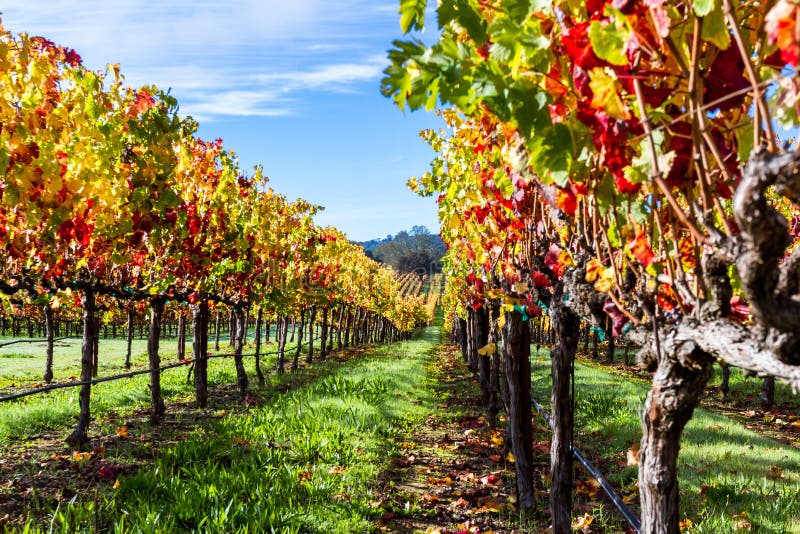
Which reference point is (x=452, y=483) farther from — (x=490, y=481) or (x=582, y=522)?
(x=582, y=522)

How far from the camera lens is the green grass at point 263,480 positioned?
439 centimetres

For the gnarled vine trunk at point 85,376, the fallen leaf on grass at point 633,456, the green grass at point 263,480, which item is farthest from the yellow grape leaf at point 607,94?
the gnarled vine trunk at point 85,376

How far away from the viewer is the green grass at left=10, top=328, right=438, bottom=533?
439cm

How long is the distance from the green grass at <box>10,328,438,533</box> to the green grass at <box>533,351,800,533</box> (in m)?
2.79

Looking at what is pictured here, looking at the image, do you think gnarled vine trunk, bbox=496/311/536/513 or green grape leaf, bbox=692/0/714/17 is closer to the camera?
green grape leaf, bbox=692/0/714/17

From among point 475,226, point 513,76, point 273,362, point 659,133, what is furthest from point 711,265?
point 273,362

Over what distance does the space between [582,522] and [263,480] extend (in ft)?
10.4

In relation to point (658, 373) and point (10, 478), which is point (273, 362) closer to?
point (10, 478)

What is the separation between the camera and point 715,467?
6.53 metres

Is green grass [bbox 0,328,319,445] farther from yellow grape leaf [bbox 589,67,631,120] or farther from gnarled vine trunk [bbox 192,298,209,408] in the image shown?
yellow grape leaf [bbox 589,67,631,120]

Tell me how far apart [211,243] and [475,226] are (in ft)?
20.7

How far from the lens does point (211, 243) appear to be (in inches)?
390

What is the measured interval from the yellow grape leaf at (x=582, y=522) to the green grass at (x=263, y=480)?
1.97 metres

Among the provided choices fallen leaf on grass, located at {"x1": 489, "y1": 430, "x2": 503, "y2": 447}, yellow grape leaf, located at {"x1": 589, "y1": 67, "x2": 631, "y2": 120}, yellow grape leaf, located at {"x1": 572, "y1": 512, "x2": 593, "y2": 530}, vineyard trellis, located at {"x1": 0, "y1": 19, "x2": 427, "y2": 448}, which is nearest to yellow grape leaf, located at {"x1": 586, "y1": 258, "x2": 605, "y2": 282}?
yellow grape leaf, located at {"x1": 589, "y1": 67, "x2": 631, "y2": 120}
